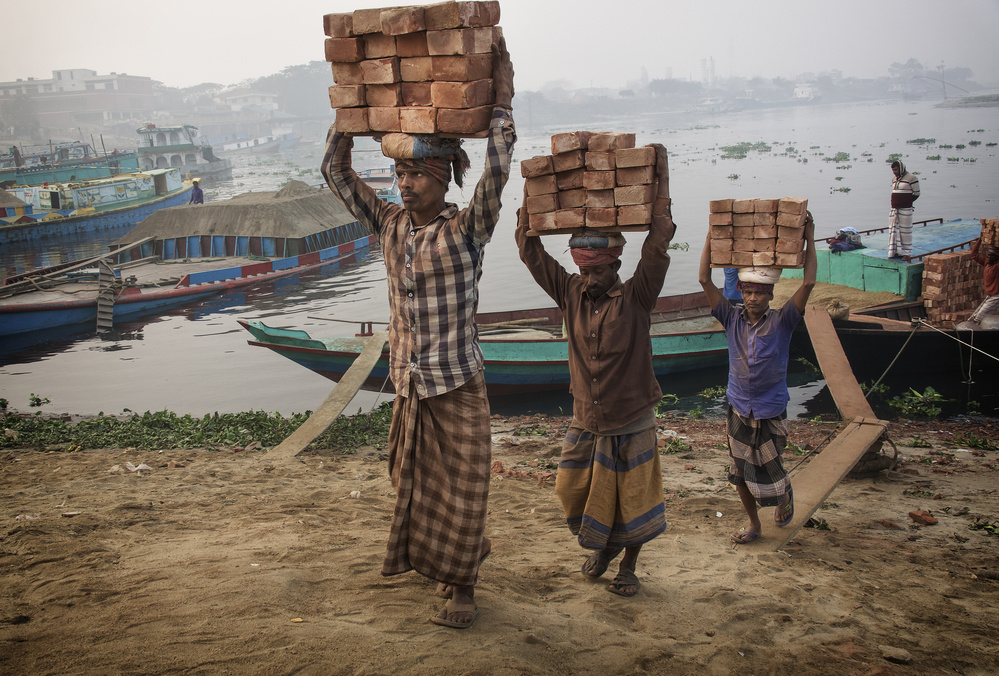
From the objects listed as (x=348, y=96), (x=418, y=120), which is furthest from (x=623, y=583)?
(x=348, y=96)

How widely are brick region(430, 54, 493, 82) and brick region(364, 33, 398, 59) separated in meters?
0.24

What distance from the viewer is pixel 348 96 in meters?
3.19

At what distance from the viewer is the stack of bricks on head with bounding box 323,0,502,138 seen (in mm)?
2824

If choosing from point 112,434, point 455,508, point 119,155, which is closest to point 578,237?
point 455,508

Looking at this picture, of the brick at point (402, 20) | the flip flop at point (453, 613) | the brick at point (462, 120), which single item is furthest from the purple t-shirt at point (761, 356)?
the brick at point (402, 20)

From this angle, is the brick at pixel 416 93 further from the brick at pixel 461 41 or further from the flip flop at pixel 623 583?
the flip flop at pixel 623 583

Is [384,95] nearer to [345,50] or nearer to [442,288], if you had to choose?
[345,50]

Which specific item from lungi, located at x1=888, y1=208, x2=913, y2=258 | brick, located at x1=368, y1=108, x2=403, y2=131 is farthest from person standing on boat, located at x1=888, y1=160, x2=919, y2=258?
brick, located at x1=368, y1=108, x2=403, y2=131

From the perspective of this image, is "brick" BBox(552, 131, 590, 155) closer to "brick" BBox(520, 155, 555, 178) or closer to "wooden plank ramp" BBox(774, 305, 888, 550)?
"brick" BBox(520, 155, 555, 178)

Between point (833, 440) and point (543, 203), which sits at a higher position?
point (543, 203)

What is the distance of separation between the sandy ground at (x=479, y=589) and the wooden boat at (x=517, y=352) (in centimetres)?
496

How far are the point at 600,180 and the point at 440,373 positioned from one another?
3.71 feet

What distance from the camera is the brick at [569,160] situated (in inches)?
127

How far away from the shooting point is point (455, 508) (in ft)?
9.65
